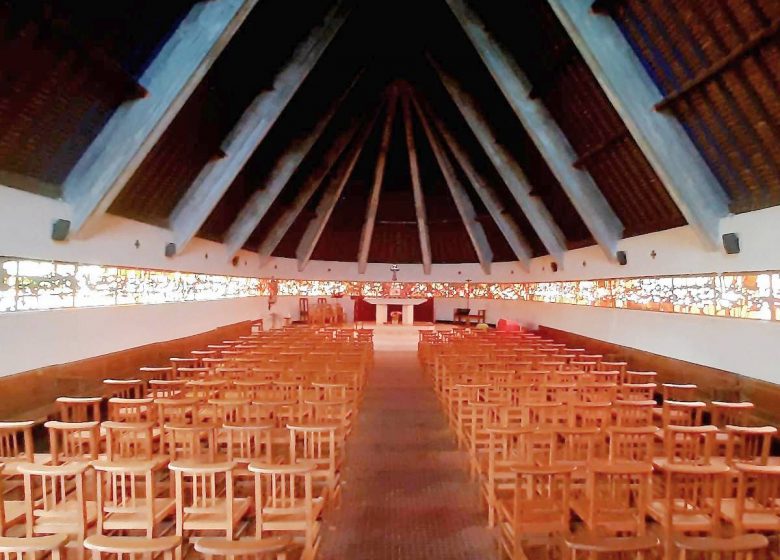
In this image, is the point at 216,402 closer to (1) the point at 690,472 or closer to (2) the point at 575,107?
(1) the point at 690,472

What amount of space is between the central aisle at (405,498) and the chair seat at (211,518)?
3.43 ft

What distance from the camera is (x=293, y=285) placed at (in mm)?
24625

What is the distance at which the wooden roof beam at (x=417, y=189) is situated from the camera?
19091mm

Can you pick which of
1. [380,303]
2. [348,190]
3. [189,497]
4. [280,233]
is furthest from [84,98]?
[380,303]

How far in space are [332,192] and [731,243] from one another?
14.4 metres

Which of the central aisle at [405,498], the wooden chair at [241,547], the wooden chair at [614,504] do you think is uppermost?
the wooden chair at [241,547]

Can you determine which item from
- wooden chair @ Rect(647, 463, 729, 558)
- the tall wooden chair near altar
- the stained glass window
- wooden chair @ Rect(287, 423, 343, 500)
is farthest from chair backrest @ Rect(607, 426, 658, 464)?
the tall wooden chair near altar

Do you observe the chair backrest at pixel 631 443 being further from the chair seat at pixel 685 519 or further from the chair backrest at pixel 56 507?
the chair backrest at pixel 56 507

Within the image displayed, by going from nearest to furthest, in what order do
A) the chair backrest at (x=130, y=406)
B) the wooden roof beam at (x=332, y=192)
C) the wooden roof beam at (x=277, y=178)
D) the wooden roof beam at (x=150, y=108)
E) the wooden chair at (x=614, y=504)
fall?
1. the wooden chair at (x=614, y=504)
2. the chair backrest at (x=130, y=406)
3. the wooden roof beam at (x=150, y=108)
4. the wooden roof beam at (x=277, y=178)
5. the wooden roof beam at (x=332, y=192)

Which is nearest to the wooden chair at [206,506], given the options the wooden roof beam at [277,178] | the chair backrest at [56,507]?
the chair backrest at [56,507]

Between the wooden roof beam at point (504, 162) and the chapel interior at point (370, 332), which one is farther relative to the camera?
the wooden roof beam at point (504, 162)

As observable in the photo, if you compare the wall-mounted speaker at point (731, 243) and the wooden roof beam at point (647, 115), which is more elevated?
the wooden roof beam at point (647, 115)

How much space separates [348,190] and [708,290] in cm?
1643

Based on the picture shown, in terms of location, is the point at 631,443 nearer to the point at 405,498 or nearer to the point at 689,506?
the point at 689,506
